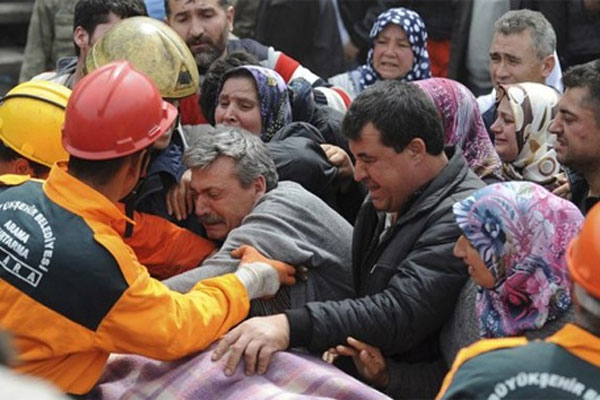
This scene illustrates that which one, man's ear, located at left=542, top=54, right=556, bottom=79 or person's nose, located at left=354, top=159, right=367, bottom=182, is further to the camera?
man's ear, located at left=542, top=54, right=556, bottom=79

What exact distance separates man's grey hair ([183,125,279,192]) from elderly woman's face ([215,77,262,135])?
24.6 inches

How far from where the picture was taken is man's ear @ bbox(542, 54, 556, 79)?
593 centimetres

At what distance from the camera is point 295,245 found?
13.6 ft

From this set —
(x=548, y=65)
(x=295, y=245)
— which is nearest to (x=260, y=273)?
(x=295, y=245)

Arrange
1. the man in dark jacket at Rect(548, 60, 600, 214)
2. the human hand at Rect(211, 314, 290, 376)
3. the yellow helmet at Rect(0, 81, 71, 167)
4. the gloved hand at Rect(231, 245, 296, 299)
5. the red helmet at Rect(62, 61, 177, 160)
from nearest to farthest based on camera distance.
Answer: the red helmet at Rect(62, 61, 177, 160)
the human hand at Rect(211, 314, 290, 376)
the gloved hand at Rect(231, 245, 296, 299)
the yellow helmet at Rect(0, 81, 71, 167)
the man in dark jacket at Rect(548, 60, 600, 214)

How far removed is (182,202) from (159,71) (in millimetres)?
558

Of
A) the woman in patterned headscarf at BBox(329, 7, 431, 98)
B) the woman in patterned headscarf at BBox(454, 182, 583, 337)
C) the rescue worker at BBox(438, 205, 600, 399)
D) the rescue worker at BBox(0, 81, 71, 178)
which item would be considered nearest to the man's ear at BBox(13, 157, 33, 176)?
the rescue worker at BBox(0, 81, 71, 178)

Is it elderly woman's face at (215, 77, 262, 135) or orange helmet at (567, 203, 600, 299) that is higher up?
orange helmet at (567, 203, 600, 299)

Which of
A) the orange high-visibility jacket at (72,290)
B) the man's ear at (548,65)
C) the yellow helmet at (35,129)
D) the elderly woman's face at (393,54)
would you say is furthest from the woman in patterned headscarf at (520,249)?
the elderly woman's face at (393,54)

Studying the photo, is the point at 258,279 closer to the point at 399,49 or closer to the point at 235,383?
the point at 235,383

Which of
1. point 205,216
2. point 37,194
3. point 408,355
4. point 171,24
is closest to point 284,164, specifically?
point 205,216

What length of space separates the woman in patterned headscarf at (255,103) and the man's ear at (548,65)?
1.46 metres

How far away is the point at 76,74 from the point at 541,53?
220 cm

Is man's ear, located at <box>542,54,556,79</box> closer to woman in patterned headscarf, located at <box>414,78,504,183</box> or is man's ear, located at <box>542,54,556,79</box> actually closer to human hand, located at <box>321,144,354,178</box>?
woman in patterned headscarf, located at <box>414,78,504,183</box>
